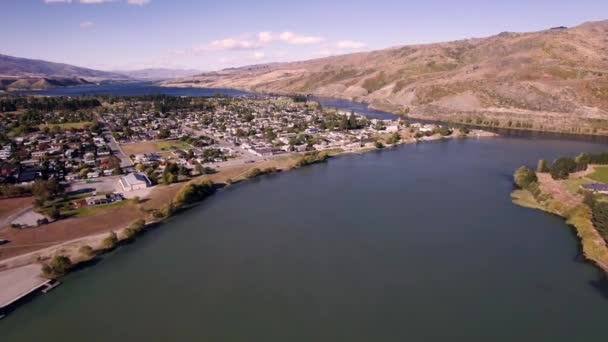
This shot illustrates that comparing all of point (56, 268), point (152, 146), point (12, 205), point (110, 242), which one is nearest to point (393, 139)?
point (152, 146)

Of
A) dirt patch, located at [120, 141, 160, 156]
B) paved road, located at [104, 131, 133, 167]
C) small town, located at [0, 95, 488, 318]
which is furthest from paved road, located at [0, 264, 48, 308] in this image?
dirt patch, located at [120, 141, 160, 156]

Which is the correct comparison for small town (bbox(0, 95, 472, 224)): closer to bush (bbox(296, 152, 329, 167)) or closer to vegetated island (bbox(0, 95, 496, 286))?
vegetated island (bbox(0, 95, 496, 286))

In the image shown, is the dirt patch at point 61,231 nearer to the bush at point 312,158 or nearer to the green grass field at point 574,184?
the bush at point 312,158

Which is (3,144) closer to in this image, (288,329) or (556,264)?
(288,329)

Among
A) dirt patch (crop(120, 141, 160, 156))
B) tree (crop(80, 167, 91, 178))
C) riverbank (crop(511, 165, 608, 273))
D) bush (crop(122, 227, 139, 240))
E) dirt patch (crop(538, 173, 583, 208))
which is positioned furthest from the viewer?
dirt patch (crop(120, 141, 160, 156))

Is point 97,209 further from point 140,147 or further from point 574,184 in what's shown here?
point 574,184

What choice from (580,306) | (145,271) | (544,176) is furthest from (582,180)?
(145,271)

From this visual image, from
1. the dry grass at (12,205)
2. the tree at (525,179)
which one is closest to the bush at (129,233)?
the dry grass at (12,205)
